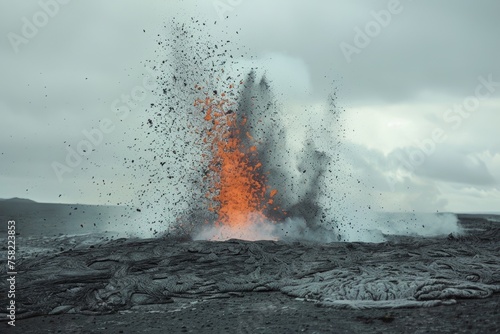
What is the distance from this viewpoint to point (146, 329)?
45.6ft

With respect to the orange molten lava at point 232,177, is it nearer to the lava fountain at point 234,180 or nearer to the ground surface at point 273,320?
the lava fountain at point 234,180

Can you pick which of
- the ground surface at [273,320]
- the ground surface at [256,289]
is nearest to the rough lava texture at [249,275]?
the ground surface at [256,289]

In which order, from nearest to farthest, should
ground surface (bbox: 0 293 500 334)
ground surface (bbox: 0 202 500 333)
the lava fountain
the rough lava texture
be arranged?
ground surface (bbox: 0 293 500 334), ground surface (bbox: 0 202 500 333), the rough lava texture, the lava fountain

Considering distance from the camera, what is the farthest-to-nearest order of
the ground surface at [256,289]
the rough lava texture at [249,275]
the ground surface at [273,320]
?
1. the rough lava texture at [249,275]
2. the ground surface at [256,289]
3. the ground surface at [273,320]

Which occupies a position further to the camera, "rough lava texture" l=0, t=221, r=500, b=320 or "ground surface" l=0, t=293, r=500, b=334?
"rough lava texture" l=0, t=221, r=500, b=320

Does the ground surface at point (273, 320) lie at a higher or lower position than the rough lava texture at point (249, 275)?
lower

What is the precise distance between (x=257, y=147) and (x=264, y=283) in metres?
18.2

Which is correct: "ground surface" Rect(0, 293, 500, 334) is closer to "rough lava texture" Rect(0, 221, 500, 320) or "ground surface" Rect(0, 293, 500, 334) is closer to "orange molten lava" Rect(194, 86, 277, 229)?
"rough lava texture" Rect(0, 221, 500, 320)

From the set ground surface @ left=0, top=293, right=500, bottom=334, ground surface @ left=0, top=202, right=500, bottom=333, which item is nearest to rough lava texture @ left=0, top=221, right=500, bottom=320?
ground surface @ left=0, top=202, right=500, bottom=333

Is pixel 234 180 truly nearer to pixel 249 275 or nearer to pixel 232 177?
pixel 232 177

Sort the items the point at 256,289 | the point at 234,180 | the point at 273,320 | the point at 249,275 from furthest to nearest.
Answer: the point at 234,180
the point at 249,275
the point at 256,289
the point at 273,320

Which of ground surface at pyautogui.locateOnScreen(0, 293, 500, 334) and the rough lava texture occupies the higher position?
the rough lava texture

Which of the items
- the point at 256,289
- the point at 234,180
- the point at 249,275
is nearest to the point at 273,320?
the point at 256,289

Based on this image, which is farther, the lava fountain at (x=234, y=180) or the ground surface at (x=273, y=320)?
the lava fountain at (x=234, y=180)
